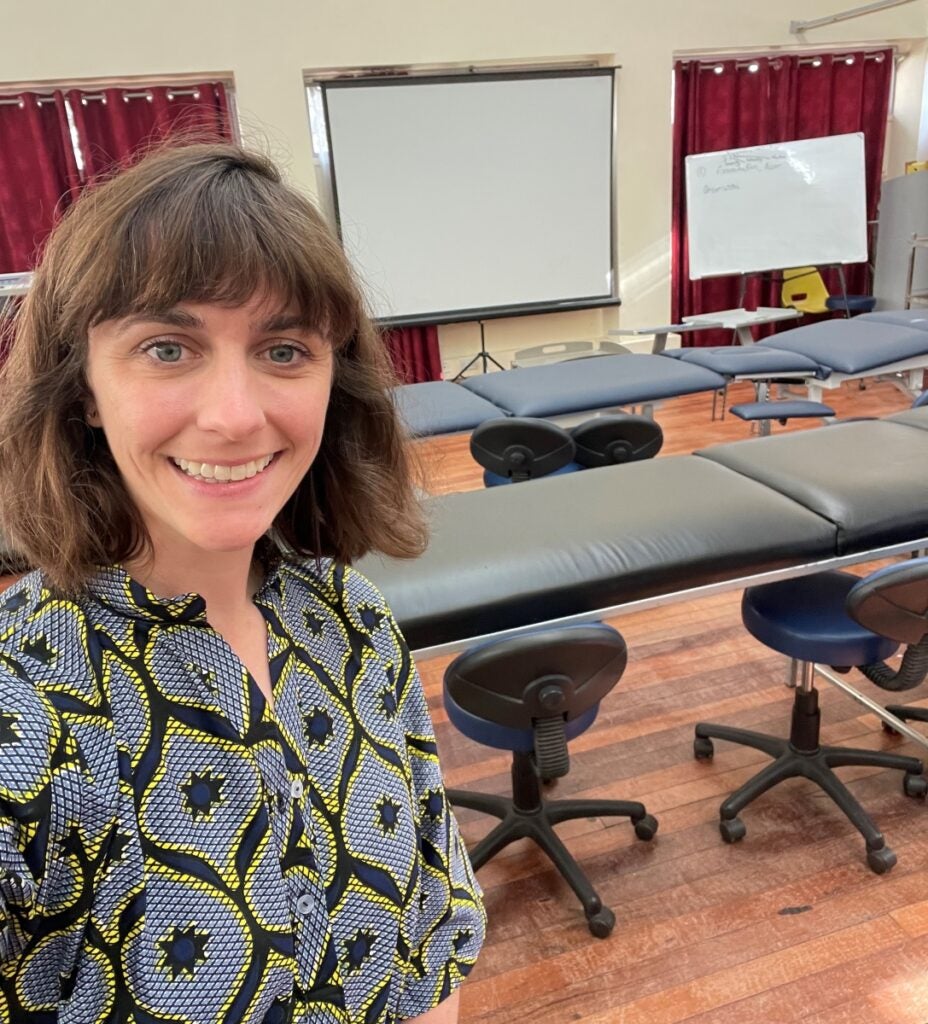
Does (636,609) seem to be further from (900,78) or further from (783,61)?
(900,78)

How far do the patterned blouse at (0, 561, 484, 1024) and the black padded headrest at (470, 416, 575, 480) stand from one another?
173cm

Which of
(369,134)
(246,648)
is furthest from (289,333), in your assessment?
(369,134)

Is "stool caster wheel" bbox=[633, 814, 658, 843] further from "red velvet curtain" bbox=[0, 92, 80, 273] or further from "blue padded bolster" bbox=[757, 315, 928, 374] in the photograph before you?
"red velvet curtain" bbox=[0, 92, 80, 273]

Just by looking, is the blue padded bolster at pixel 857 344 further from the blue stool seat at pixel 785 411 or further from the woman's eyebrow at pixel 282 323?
the woman's eyebrow at pixel 282 323

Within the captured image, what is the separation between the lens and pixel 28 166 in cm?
504

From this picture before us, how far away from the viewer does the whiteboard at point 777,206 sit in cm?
586

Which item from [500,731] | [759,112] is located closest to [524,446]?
[500,731]

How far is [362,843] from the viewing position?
0.76m

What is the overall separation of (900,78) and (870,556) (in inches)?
251

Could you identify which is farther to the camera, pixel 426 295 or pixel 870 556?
pixel 426 295

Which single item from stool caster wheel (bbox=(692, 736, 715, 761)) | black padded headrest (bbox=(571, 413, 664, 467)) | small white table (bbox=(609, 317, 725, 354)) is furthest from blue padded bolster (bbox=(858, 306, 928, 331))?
stool caster wheel (bbox=(692, 736, 715, 761))

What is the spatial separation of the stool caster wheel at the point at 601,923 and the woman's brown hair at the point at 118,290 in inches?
54.4

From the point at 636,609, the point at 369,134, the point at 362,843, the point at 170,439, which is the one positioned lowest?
the point at 636,609

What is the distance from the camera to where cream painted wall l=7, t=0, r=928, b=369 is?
483 centimetres
